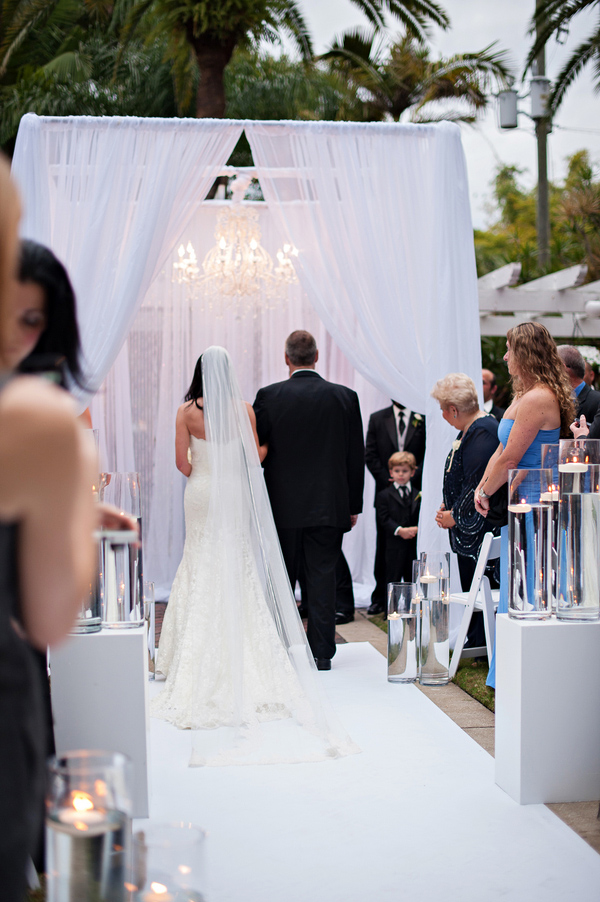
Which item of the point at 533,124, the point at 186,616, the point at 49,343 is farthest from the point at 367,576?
the point at 533,124

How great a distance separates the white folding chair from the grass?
8cm

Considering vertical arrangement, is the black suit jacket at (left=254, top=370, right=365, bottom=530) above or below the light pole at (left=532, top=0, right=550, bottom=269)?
below

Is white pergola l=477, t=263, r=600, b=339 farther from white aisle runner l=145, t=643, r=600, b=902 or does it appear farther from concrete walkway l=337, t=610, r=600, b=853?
white aisle runner l=145, t=643, r=600, b=902

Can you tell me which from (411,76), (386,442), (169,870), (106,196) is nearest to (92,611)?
(169,870)

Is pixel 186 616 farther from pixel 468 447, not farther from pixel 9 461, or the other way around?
pixel 9 461

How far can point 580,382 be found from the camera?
5.39 meters

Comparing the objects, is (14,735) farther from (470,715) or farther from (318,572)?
(318,572)

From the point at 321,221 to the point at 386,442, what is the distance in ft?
5.39

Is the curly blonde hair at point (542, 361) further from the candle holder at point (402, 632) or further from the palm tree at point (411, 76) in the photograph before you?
the palm tree at point (411, 76)

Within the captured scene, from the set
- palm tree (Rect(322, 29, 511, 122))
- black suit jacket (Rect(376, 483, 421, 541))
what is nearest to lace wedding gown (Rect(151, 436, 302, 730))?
black suit jacket (Rect(376, 483, 421, 541))

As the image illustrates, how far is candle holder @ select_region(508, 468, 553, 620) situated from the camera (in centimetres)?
301

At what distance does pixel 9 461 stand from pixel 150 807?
7.91 feet

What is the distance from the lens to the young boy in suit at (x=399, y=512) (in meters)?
5.93

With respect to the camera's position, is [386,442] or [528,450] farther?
[386,442]
